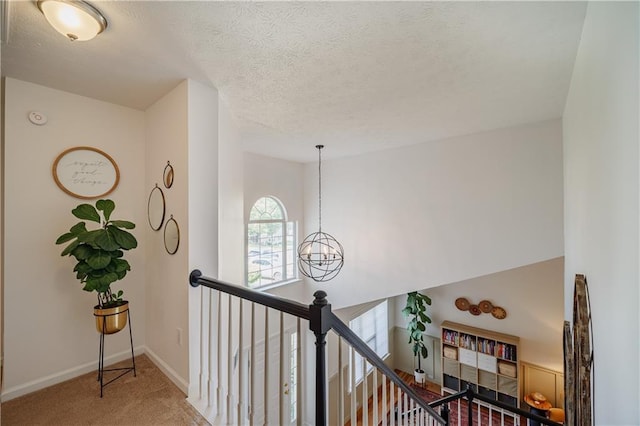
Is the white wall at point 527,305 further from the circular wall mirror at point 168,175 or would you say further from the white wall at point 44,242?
the white wall at point 44,242

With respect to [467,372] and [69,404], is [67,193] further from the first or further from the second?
[467,372]

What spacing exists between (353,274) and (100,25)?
4382 millimetres

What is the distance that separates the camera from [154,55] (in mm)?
1851

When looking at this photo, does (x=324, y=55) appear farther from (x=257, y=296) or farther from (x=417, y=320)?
(x=417, y=320)

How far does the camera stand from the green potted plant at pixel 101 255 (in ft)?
6.46

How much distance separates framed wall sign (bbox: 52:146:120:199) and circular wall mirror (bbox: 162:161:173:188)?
53cm

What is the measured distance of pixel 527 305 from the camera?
570 cm

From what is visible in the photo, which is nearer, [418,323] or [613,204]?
[613,204]

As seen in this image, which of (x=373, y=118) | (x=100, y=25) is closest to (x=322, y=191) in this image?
(x=373, y=118)

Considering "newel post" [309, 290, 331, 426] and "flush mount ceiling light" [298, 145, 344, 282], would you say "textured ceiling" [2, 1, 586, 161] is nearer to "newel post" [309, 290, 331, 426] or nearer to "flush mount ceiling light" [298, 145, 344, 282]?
"newel post" [309, 290, 331, 426]

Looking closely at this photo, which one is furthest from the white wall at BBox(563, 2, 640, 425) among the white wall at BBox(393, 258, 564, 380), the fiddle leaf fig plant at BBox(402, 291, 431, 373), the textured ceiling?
the fiddle leaf fig plant at BBox(402, 291, 431, 373)

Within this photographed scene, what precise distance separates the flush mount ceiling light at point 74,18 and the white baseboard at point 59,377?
243 centimetres

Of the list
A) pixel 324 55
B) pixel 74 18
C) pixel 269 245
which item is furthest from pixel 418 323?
pixel 74 18

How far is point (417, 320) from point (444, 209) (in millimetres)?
3988
